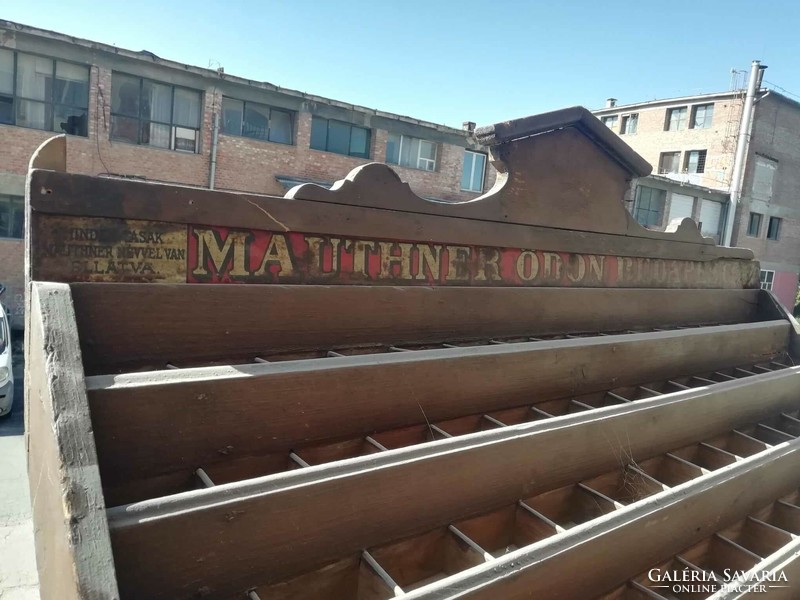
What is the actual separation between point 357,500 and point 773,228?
3715cm

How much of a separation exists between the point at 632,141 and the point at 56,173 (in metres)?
38.8

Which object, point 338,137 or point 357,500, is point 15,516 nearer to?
point 357,500

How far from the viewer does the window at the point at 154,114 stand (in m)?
15.3

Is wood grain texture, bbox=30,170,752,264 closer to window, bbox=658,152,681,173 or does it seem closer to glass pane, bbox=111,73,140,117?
glass pane, bbox=111,73,140,117

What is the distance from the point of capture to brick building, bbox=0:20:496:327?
1438cm

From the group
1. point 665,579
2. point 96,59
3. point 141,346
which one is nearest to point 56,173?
point 141,346

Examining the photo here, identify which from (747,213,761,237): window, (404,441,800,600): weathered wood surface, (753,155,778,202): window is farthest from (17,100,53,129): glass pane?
(747,213,761,237): window

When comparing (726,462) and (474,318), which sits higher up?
(474,318)

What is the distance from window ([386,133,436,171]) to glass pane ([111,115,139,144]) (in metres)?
8.28

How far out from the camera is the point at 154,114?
15820 mm

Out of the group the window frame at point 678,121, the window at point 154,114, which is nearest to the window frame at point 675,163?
the window frame at point 678,121

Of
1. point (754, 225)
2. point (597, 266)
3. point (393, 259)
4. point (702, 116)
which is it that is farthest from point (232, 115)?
point (754, 225)

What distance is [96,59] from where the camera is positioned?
47.9ft

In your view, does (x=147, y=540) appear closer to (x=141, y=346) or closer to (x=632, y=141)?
(x=141, y=346)
